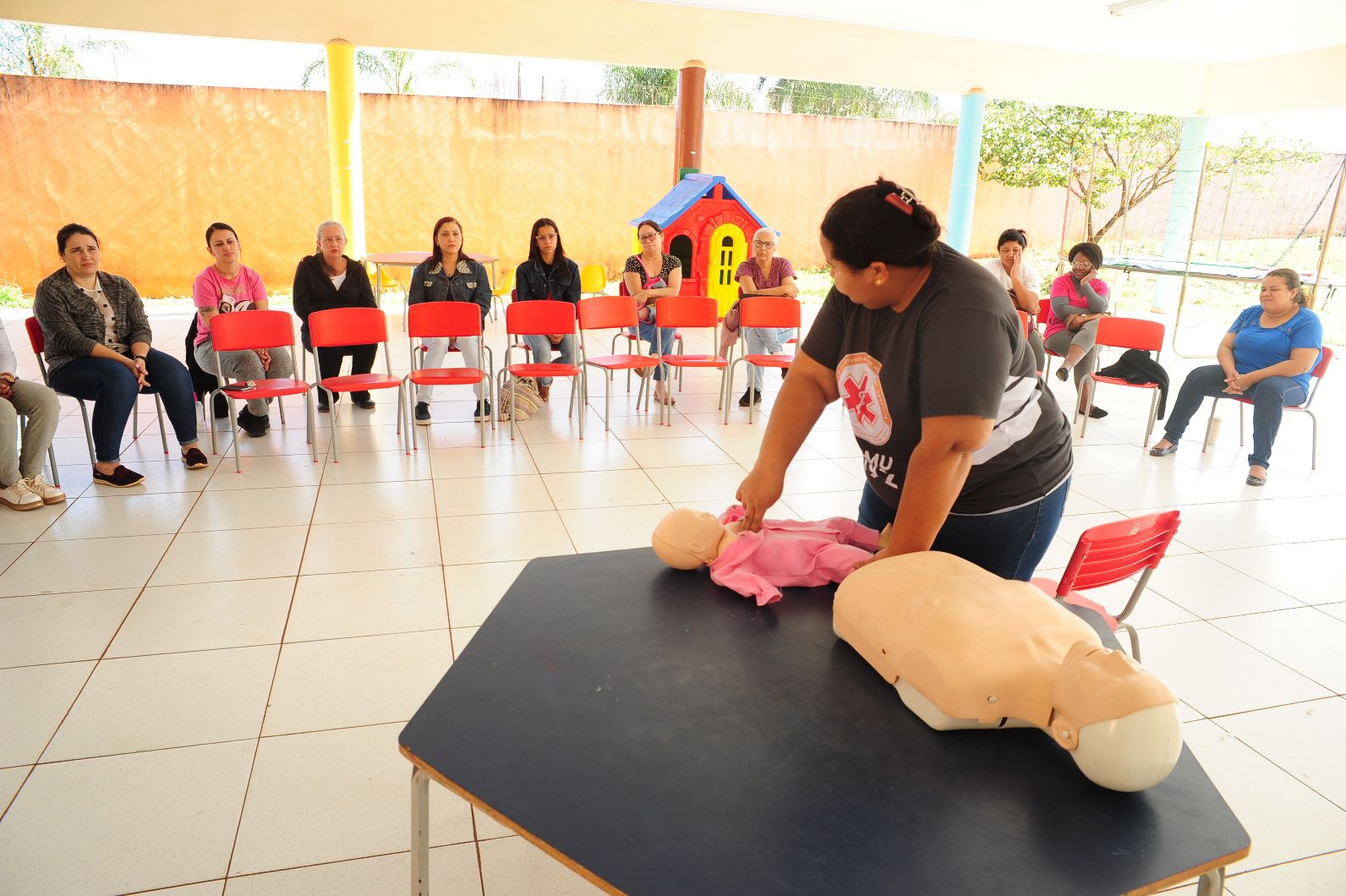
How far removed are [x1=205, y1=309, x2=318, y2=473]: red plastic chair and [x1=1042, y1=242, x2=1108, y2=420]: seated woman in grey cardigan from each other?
5025 mm

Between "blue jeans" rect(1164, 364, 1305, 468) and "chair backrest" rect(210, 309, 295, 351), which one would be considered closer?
"chair backrest" rect(210, 309, 295, 351)

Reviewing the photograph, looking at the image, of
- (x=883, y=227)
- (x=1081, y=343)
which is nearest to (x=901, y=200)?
(x=883, y=227)

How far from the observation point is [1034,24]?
9500 millimetres

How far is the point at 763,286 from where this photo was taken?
6.26 meters

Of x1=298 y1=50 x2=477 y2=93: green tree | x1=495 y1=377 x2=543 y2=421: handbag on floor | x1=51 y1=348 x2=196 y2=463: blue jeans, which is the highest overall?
x1=298 y1=50 x2=477 y2=93: green tree

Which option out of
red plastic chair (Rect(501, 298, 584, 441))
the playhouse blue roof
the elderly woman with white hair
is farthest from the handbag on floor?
the playhouse blue roof

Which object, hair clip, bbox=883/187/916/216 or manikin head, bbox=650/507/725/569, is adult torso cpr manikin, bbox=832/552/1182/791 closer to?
manikin head, bbox=650/507/725/569

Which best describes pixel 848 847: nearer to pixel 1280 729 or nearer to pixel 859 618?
pixel 859 618

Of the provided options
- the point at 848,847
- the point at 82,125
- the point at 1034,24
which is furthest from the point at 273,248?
the point at 848,847

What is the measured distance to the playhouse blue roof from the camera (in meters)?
8.68

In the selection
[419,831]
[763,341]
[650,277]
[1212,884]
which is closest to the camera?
[1212,884]

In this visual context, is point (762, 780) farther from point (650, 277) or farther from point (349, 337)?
point (650, 277)

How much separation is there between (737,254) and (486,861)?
7949 millimetres

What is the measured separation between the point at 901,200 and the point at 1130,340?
15.8 feet
